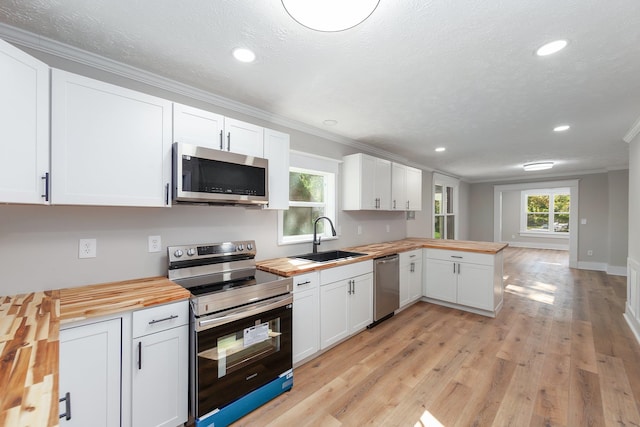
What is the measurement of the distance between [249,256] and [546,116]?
343 cm

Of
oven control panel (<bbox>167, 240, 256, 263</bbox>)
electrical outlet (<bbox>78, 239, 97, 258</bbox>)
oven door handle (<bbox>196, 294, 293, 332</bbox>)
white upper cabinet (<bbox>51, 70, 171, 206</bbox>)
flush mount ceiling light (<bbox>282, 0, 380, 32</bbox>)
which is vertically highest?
flush mount ceiling light (<bbox>282, 0, 380, 32</bbox>)

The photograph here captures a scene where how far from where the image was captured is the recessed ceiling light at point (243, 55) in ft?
5.80

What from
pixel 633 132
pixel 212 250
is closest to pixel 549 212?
pixel 633 132

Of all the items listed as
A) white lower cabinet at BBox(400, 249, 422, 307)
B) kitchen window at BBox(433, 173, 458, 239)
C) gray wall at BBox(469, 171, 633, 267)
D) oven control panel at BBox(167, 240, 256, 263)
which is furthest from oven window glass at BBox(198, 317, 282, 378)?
gray wall at BBox(469, 171, 633, 267)

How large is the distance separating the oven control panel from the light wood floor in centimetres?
117

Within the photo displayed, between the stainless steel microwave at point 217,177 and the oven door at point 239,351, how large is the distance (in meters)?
0.82

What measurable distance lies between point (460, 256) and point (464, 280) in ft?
1.08

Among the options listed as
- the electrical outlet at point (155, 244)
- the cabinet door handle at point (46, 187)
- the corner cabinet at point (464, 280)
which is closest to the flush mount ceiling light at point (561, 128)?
the corner cabinet at point (464, 280)

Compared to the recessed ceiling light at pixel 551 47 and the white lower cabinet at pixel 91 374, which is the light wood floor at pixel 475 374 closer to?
the white lower cabinet at pixel 91 374

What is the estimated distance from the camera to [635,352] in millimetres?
2674

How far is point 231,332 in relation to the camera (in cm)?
180

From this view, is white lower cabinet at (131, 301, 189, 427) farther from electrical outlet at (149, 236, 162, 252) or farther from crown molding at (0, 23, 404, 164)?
crown molding at (0, 23, 404, 164)

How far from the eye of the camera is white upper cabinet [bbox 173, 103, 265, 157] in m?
1.96

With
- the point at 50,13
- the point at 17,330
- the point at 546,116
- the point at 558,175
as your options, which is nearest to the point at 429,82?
the point at 546,116
